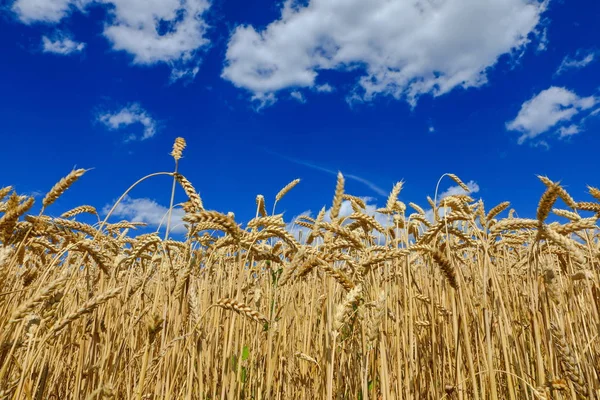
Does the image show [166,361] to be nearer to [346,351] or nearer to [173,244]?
[346,351]

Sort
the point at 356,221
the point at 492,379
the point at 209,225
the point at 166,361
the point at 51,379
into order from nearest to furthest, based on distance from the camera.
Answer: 1. the point at 492,379
2. the point at 166,361
3. the point at 209,225
4. the point at 51,379
5. the point at 356,221

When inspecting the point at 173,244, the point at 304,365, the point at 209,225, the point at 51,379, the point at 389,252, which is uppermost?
the point at 173,244

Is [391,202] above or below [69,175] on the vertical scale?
above

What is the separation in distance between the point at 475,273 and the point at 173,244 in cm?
242

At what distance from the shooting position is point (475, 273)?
9.40ft

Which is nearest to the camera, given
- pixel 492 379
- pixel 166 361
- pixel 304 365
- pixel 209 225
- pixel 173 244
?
pixel 492 379


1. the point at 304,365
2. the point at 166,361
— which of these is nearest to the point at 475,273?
the point at 304,365

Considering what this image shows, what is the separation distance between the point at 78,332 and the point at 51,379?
1.00 ft

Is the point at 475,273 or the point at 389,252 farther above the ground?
the point at 475,273

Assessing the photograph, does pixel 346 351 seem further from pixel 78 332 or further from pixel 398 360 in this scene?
pixel 78 332

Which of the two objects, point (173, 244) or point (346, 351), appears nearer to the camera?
point (346, 351)

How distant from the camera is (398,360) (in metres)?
1.96

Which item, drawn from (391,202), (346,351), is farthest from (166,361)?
(391,202)

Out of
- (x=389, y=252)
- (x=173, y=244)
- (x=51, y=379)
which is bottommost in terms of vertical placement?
(x=51, y=379)
